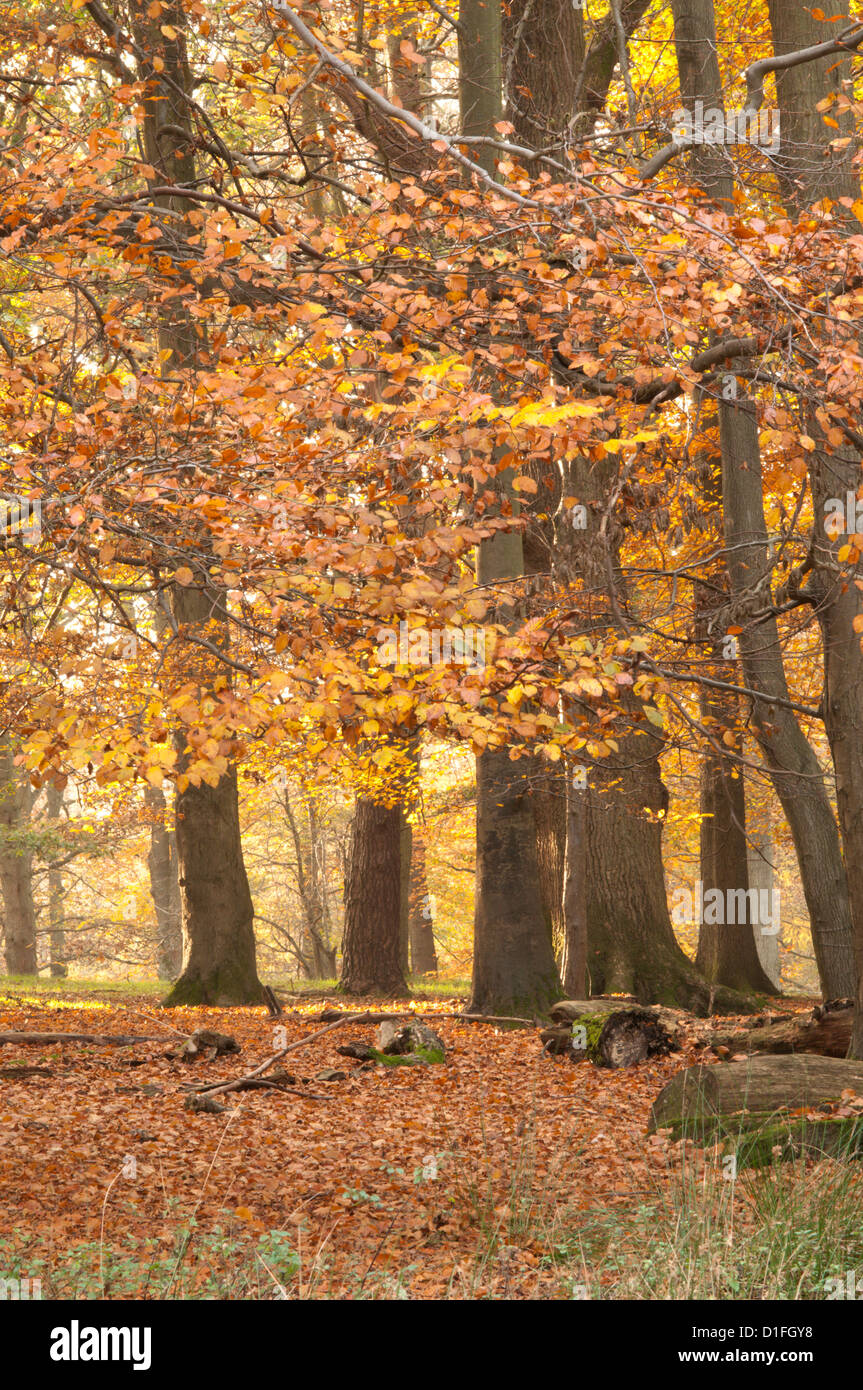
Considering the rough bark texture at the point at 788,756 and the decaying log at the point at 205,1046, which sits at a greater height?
the rough bark texture at the point at 788,756

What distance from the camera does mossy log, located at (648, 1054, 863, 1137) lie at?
6305mm

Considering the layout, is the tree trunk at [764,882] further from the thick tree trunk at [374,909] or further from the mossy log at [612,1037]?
the mossy log at [612,1037]

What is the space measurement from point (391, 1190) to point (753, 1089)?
2.09 meters

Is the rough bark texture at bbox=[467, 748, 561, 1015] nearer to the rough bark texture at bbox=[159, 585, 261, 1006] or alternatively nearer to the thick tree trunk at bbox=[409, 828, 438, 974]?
the rough bark texture at bbox=[159, 585, 261, 1006]

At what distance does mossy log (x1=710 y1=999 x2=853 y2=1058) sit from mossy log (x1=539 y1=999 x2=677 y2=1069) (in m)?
0.60

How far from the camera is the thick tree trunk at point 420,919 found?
24.1 metres

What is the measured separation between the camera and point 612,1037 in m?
9.51

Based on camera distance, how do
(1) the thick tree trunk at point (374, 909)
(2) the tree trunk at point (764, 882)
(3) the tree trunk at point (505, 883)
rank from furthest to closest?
1. (2) the tree trunk at point (764, 882)
2. (1) the thick tree trunk at point (374, 909)
3. (3) the tree trunk at point (505, 883)

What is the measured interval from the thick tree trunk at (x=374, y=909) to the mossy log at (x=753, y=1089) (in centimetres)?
907

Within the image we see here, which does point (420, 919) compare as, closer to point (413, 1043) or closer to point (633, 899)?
point (633, 899)

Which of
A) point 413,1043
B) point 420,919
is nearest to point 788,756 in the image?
point 413,1043

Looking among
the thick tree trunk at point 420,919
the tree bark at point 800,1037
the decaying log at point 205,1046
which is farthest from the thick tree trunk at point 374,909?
the thick tree trunk at point 420,919
